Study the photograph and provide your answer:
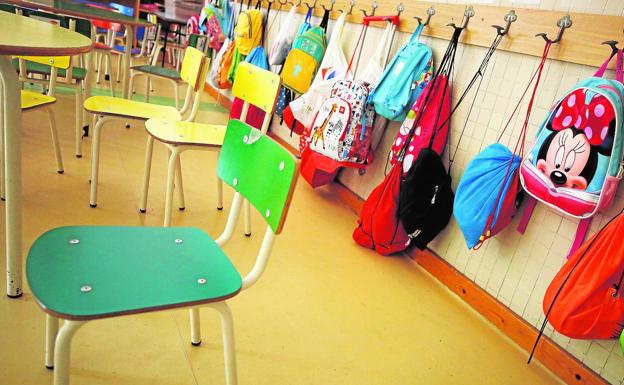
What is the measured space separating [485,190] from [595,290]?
1.67ft

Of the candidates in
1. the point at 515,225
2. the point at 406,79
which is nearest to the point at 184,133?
the point at 406,79

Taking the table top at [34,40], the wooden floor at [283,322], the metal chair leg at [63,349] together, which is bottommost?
the wooden floor at [283,322]

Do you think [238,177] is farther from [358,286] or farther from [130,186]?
[130,186]

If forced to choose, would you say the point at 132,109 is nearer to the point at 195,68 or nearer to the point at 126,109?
the point at 126,109

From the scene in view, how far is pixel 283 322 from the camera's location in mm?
1604

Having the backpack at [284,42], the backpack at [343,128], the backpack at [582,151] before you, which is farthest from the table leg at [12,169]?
the backpack at [284,42]

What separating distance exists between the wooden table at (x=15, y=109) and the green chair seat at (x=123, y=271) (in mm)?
484

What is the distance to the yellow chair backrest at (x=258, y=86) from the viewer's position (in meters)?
1.77

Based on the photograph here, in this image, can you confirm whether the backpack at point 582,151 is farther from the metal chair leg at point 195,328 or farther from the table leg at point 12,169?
the table leg at point 12,169

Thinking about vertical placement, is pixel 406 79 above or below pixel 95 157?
above

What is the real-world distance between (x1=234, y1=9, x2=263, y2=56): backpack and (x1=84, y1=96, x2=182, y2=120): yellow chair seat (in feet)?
5.31

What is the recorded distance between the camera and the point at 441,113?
2.03m

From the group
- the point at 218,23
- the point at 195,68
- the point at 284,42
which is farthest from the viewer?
the point at 218,23

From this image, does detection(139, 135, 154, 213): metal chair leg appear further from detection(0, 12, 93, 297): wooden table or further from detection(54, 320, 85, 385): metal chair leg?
detection(54, 320, 85, 385): metal chair leg
